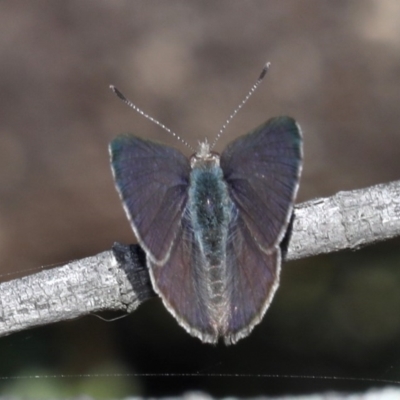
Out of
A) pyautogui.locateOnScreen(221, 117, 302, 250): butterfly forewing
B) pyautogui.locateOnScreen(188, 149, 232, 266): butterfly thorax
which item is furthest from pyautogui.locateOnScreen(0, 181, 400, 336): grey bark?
pyautogui.locateOnScreen(188, 149, 232, 266): butterfly thorax

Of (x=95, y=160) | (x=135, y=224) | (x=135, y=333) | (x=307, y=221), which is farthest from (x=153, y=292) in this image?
(x=95, y=160)

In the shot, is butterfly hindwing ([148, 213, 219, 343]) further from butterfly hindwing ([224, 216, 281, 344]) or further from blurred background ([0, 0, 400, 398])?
blurred background ([0, 0, 400, 398])

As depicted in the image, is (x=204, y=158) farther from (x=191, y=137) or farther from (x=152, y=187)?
(x=191, y=137)

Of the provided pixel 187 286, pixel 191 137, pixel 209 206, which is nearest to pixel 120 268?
pixel 187 286

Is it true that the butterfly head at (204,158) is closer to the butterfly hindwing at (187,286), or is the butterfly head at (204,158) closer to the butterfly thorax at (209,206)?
the butterfly thorax at (209,206)

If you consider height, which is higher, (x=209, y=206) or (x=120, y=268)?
(x=209, y=206)

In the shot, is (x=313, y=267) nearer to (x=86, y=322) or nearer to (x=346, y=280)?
(x=346, y=280)
